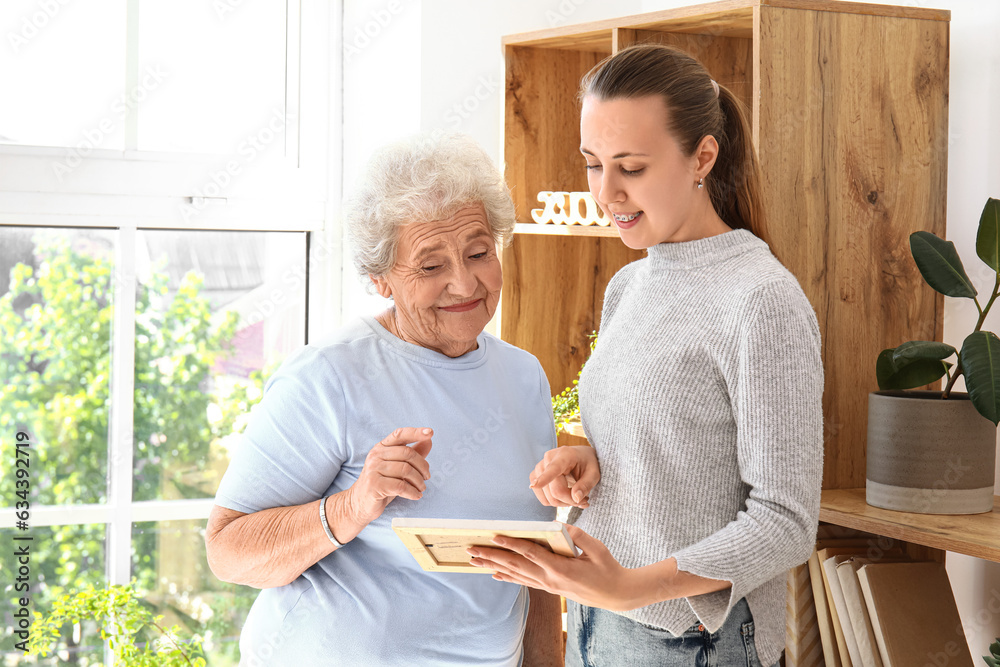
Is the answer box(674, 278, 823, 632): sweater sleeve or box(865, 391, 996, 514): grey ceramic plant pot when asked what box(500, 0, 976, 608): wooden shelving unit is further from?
box(674, 278, 823, 632): sweater sleeve

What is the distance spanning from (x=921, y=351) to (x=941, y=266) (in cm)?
16

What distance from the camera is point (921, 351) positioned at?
1519mm

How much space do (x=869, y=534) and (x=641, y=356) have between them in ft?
2.98

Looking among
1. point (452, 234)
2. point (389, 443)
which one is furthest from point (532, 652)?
point (452, 234)

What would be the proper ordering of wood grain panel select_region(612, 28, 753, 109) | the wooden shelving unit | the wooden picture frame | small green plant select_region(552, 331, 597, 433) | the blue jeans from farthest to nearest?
small green plant select_region(552, 331, 597, 433), wood grain panel select_region(612, 28, 753, 109), the wooden shelving unit, the blue jeans, the wooden picture frame

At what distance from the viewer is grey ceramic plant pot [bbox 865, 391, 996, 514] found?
1517mm

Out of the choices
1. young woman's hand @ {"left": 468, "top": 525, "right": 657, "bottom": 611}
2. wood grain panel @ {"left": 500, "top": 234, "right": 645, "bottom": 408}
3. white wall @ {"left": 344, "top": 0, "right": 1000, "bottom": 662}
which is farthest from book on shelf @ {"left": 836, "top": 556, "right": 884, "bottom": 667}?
wood grain panel @ {"left": 500, "top": 234, "right": 645, "bottom": 408}

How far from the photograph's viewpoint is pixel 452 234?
52.1 inches

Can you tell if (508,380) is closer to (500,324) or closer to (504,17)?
(500,324)

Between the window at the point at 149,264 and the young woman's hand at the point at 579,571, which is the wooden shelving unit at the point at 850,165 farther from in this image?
the window at the point at 149,264

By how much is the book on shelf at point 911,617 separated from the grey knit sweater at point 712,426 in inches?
19.0

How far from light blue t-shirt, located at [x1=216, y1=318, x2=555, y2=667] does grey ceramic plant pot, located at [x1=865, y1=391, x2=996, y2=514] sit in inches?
26.3

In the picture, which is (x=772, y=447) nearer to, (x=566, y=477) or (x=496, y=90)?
(x=566, y=477)

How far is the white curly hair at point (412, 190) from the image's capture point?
1.31m
